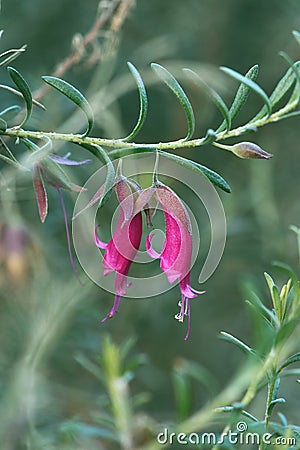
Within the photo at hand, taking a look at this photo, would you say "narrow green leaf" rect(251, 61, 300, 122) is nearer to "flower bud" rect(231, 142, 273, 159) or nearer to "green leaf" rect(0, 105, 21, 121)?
"flower bud" rect(231, 142, 273, 159)

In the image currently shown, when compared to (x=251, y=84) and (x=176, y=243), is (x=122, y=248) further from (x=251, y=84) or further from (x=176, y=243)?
(x=251, y=84)

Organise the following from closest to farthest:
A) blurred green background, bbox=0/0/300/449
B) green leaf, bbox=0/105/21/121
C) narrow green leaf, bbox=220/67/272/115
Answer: narrow green leaf, bbox=220/67/272/115
green leaf, bbox=0/105/21/121
blurred green background, bbox=0/0/300/449

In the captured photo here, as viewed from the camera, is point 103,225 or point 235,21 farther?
point 235,21

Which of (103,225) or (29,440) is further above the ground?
(103,225)

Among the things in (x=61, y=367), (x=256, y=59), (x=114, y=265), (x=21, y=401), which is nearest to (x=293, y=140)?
(x=256, y=59)

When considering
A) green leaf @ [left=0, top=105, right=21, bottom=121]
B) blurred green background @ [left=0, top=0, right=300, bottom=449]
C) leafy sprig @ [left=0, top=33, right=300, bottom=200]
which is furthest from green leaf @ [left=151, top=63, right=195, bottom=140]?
blurred green background @ [left=0, top=0, right=300, bottom=449]

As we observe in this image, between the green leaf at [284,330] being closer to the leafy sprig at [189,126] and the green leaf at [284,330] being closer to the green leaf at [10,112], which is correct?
the leafy sprig at [189,126]

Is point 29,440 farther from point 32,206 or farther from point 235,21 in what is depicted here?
point 235,21

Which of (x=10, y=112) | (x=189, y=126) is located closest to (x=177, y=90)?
(x=189, y=126)
